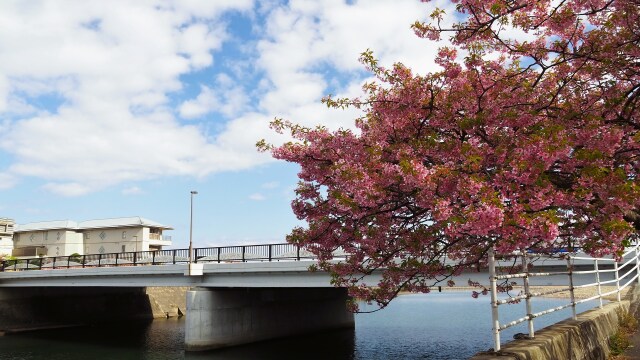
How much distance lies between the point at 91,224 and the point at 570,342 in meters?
88.8

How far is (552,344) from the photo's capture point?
21.5ft

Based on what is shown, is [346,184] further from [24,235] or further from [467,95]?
[24,235]

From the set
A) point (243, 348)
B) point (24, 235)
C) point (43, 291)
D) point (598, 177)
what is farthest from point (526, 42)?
point (24, 235)

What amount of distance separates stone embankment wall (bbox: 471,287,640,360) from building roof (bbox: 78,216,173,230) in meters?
77.1

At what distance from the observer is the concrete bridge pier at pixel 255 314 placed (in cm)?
2906

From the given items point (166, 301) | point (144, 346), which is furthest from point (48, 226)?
point (144, 346)

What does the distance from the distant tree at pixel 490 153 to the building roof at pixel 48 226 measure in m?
84.9

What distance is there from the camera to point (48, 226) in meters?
84.1

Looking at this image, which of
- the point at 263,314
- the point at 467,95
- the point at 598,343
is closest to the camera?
the point at 467,95

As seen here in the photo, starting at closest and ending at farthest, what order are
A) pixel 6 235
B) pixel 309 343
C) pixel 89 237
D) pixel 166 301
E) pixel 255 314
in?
pixel 309 343 < pixel 255 314 < pixel 166 301 < pixel 6 235 < pixel 89 237

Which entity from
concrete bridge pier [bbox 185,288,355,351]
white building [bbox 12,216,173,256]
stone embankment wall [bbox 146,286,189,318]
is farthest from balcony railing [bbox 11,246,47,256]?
concrete bridge pier [bbox 185,288,355,351]

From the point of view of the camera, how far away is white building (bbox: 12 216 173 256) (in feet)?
260

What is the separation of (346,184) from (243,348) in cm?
2536

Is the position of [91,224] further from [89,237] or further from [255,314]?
[255,314]
